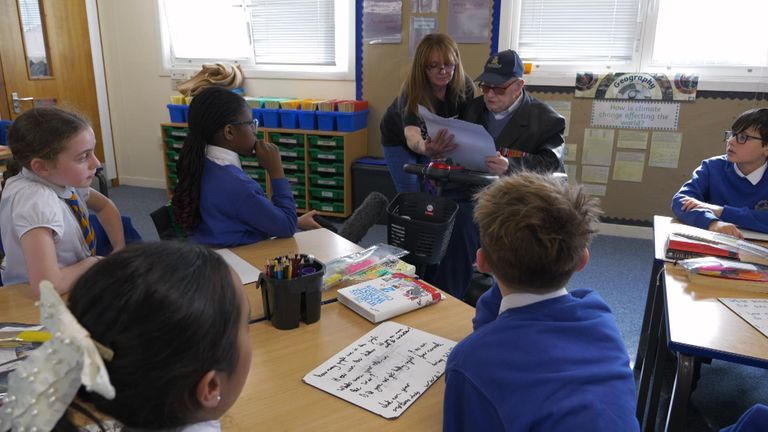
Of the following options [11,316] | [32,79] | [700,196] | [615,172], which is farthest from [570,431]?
[32,79]

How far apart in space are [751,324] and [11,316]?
5.82 feet

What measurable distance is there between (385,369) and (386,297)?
291 millimetres

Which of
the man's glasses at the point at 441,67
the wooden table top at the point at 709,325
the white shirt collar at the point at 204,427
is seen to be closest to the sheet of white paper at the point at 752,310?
the wooden table top at the point at 709,325

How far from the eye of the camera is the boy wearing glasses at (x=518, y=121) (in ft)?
6.61

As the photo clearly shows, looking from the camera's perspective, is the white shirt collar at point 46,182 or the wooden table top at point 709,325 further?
the white shirt collar at point 46,182

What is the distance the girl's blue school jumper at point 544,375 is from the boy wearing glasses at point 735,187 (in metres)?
1.39

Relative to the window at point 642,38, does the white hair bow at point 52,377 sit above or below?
below

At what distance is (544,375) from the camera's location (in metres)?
0.81

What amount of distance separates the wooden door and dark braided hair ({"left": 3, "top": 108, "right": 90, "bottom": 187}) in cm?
346

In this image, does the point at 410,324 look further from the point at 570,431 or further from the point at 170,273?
the point at 170,273

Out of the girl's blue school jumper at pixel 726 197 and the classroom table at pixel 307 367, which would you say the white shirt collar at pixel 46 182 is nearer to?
the classroom table at pixel 307 367

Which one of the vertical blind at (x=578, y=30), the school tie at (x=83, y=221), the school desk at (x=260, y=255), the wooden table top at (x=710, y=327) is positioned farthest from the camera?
the vertical blind at (x=578, y=30)

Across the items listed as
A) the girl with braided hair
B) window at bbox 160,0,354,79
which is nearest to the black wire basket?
the girl with braided hair

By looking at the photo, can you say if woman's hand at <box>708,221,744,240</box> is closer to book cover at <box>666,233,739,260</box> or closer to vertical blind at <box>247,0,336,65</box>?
book cover at <box>666,233,739,260</box>
